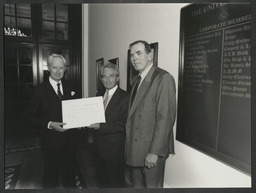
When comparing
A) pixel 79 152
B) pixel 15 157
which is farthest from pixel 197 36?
pixel 15 157

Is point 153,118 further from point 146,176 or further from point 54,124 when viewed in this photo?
point 54,124

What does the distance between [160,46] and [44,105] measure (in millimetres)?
956

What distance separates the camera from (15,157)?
166cm

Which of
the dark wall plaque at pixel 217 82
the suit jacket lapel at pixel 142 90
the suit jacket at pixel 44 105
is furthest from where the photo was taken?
the suit jacket at pixel 44 105

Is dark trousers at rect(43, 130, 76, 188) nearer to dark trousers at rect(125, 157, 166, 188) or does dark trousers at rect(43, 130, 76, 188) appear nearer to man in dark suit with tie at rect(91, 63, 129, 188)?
man in dark suit with tie at rect(91, 63, 129, 188)

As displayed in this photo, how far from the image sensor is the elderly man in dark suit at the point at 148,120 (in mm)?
1525

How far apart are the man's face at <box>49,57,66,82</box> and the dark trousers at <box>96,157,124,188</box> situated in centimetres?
71

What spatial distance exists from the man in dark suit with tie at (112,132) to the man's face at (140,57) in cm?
16

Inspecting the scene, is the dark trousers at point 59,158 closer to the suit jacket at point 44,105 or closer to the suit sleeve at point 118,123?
the suit jacket at point 44,105

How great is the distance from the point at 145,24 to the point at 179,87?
51 centimetres

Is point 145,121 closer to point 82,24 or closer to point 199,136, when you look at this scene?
point 199,136

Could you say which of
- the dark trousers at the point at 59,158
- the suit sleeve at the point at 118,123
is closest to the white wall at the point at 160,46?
the suit sleeve at the point at 118,123

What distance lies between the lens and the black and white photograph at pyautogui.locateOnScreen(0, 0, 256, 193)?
1.47 m

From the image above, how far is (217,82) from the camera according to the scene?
1497mm
